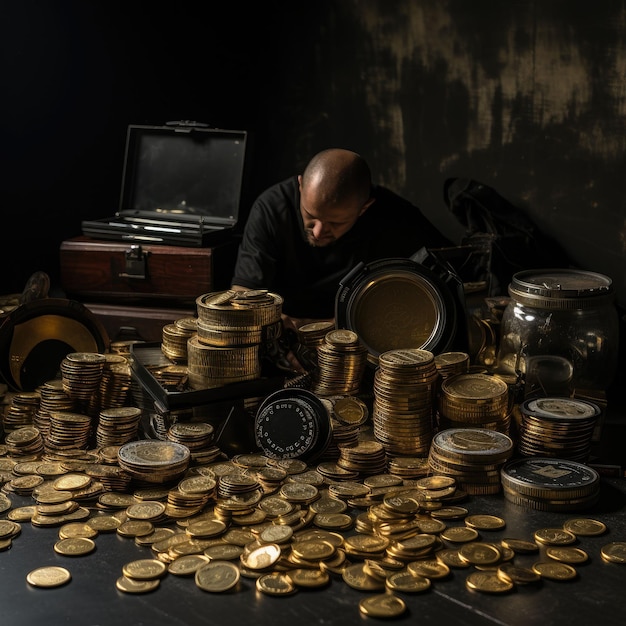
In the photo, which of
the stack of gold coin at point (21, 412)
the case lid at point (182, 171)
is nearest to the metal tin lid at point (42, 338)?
the stack of gold coin at point (21, 412)

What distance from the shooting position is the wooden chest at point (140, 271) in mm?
4734

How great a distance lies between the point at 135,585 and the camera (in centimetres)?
255

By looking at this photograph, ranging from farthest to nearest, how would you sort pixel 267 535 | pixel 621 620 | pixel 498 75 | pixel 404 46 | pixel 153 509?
pixel 404 46
pixel 498 75
pixel 153 509
pixel 267 535
pixel 621 620

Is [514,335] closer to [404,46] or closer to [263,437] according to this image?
[263,437]

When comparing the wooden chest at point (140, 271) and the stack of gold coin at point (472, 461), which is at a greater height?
the wooden chest at point (140, 271)

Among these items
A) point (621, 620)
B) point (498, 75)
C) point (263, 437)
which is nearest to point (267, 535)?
point (263, 437)

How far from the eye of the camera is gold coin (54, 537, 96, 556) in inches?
107

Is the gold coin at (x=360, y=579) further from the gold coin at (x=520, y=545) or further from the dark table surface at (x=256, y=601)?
the gold coin at (x=520, y=545)

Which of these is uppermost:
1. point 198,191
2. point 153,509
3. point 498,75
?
point 498,75

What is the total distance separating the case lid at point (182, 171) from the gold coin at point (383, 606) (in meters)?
3.03

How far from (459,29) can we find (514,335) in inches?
73.1

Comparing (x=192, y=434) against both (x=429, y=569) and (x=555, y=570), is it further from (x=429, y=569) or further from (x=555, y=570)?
(x=555, y=570)

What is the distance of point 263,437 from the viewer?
3406mm

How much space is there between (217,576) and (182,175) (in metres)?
3.13
